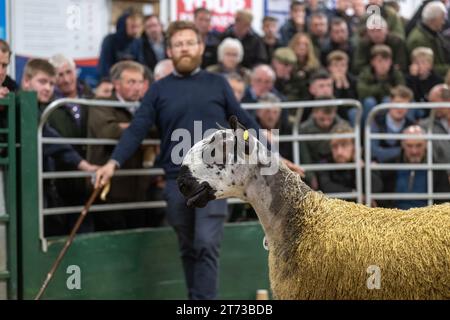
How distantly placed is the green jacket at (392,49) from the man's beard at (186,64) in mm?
2991

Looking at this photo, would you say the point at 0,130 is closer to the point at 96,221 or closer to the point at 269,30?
Result: the point at 96,221

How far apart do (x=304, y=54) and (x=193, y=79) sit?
2837 millimetres

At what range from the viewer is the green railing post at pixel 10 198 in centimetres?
626

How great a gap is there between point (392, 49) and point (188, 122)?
3.47 metres

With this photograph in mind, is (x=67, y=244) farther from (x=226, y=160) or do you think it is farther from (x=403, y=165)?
(x=403, y=165)

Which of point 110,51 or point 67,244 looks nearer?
point 67,244

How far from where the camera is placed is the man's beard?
6590 mm

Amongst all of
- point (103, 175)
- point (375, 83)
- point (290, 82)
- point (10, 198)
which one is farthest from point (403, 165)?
point (10, 198)

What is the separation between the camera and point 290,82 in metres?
8.94

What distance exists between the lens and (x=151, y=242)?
7152 millimetres
